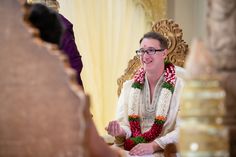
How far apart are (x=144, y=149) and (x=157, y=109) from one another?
328 mm

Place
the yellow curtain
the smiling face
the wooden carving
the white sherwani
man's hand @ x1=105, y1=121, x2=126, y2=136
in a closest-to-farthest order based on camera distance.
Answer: the wooden carving
man's hand @ x1=105, y1=121, x2=126, y2=136
the white sherwani
the smiling face
the yellow curtain

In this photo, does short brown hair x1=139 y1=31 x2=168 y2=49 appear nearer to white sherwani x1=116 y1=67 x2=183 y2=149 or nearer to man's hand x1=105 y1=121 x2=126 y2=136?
white sherwani x1=116 y1=67 x2=183 y2=149

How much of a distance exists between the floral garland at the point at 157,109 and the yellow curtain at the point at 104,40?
1.67m

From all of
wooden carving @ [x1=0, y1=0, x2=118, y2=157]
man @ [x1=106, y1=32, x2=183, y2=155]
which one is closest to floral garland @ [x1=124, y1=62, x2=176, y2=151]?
man @ [x1=106, y1=32, x2=183, y2=155]

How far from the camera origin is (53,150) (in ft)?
4.46

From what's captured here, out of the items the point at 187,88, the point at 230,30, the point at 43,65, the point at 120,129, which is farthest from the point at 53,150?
the point at 120,129

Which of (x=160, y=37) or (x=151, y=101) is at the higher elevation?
(x=160, y=37)

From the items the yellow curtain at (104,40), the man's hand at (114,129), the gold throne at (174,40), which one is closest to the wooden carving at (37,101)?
the man's hand at (114,129)

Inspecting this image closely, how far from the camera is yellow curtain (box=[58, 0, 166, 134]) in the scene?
5.55 metres

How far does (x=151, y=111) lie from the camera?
12.5 ft

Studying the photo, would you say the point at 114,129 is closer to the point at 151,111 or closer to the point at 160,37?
the point at 151,111

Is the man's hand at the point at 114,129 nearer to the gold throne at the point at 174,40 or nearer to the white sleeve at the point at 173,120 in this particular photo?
the white sleeve at the point at 173,120

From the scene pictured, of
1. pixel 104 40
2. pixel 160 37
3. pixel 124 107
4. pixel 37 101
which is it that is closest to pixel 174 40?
pixel 160 37

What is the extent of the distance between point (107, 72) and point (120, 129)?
2018 mm
